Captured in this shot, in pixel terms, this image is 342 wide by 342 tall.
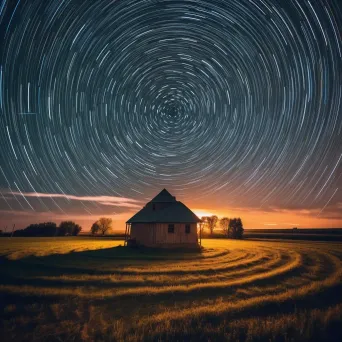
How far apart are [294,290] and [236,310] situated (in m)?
4.81

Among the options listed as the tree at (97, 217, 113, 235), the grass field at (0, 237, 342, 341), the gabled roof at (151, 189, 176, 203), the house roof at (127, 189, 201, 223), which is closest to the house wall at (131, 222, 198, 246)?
the house roof at (127, 189, 201, 223)

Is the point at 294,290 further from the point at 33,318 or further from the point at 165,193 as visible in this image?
the point at 165,193

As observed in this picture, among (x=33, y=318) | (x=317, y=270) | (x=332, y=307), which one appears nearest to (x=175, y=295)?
(x=33, y=318)

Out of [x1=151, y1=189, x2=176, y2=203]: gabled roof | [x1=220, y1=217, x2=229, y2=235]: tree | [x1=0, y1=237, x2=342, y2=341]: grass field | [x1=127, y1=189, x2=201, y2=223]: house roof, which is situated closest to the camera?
[x1=0, y1=237, x2=342, y2=341]: grass field

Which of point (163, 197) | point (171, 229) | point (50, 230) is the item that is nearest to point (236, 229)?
point (163, 197)

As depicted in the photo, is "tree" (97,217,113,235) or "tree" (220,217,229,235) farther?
"tree" (97,217,113,235)

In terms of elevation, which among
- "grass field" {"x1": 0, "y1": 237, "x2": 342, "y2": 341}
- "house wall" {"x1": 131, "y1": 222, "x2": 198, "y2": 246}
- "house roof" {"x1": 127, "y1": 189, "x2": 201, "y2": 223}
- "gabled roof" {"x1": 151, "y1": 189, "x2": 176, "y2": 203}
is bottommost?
"grass field" {"x1": 0, "y1": 237, "x2": 342, "y2": 341}

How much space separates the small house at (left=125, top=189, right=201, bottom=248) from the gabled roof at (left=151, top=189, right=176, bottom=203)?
177 cm

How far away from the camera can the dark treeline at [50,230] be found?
10556 centimetres

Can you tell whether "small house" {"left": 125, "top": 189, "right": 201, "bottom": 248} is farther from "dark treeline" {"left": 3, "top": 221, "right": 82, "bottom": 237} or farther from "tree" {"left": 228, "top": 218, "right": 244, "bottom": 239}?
"dark treeline" {"left": 3, "top": 221, "right": 82, "bottom": 237}

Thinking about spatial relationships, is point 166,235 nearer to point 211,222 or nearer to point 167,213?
point 167,213

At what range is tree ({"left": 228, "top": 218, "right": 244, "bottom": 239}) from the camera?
Answer: 8544 centimetres

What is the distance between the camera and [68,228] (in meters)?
110

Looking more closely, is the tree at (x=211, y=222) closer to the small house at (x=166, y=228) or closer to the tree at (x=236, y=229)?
the tree at (x=236, y=229)
